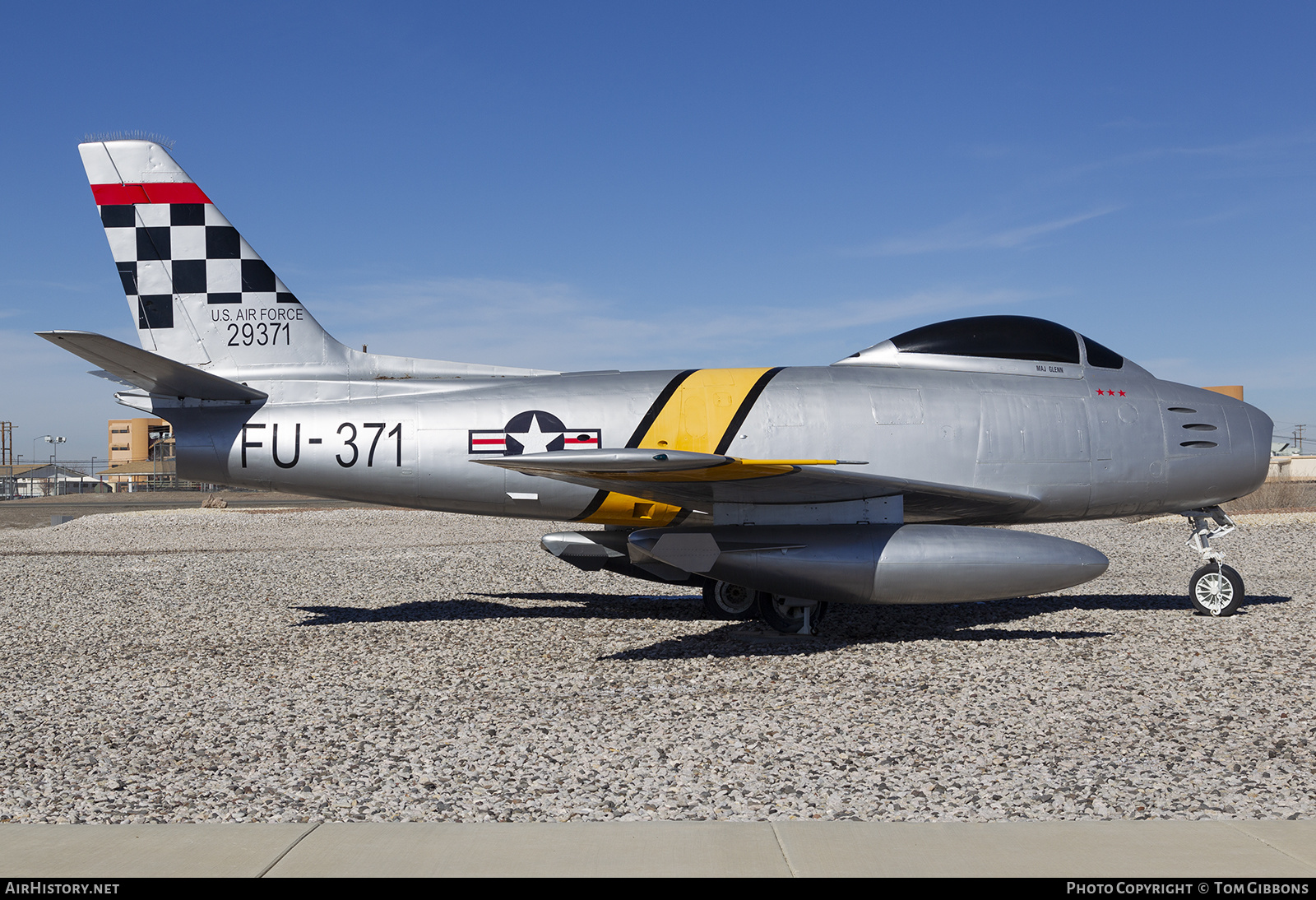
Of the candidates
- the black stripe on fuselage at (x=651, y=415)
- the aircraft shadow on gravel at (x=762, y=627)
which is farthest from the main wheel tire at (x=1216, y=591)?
the black stripe on fuselage at (x=651, y=415)

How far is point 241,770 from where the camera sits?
455cm

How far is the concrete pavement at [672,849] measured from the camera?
3.14 meters

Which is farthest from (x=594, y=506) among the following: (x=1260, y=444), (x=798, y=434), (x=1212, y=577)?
(x=1260, y=444)

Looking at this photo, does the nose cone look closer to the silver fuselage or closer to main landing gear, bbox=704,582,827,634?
the silver fuselage

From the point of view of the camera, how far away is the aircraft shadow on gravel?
7.94m

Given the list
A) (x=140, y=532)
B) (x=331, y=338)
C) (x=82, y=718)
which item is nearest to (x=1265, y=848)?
(x=82, y=718)

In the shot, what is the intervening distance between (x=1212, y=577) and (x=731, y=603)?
15.4 feet

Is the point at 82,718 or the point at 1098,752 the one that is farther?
the point at 82,718

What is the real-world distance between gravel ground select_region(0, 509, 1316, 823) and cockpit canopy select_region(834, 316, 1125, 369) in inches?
101

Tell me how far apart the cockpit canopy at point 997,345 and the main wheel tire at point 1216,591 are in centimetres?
221

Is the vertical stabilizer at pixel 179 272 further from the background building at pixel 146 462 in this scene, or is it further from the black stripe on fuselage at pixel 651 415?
the background building at pixel 146 462

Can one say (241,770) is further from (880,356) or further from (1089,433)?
(1089,433)

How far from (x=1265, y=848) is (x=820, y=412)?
5.49 m

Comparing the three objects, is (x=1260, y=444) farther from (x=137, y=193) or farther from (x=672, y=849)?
(x=137, y=193)
